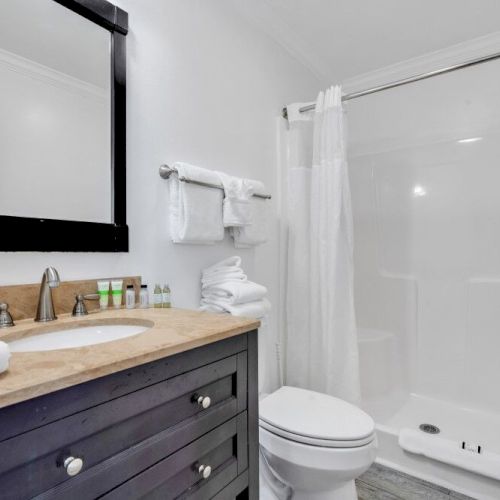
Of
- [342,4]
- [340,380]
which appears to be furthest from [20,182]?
[342,4]

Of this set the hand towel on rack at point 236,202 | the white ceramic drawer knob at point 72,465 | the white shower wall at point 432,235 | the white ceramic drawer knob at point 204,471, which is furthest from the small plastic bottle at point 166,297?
the white shower wall at point 432,235

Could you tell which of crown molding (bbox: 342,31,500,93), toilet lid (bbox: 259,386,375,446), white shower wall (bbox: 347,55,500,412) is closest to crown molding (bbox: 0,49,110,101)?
toilet lid (bbox: 259,386,375,446)

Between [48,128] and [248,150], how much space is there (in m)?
0.98

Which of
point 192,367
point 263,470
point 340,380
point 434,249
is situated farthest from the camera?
point 434,249

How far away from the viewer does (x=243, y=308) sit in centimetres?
138

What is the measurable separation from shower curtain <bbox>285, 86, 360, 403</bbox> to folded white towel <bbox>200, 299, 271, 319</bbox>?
0.49 m

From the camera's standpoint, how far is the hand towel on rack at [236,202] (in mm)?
1462

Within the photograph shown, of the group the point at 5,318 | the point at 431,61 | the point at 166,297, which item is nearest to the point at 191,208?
the point at 166,297

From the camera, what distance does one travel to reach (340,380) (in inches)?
70.8

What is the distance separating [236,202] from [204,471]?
99cm

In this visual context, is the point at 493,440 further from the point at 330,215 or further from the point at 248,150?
the point at 248,150

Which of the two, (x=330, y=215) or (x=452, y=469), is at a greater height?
(x=330, y=215)

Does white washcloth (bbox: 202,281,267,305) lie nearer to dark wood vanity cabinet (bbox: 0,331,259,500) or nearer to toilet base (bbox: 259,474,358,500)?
dark wood vanity cabinet (bbox: 0,331,259,500)

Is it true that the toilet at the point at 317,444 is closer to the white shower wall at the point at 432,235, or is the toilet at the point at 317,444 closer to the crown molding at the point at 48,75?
the white shower wall at the point at 432,235
